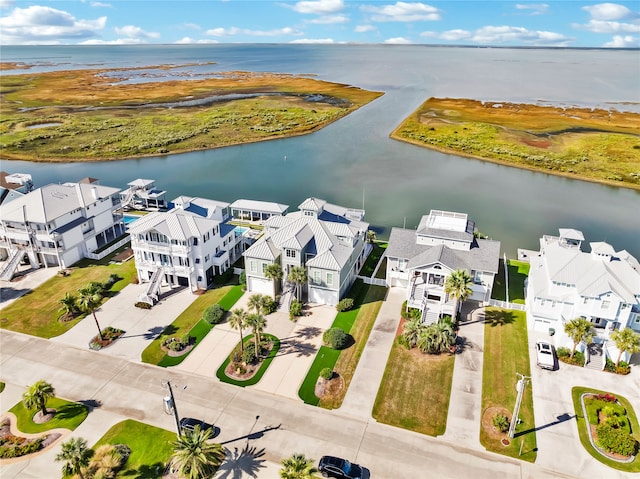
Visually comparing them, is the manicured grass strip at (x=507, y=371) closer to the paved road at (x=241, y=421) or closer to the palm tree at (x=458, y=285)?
the paved road at (x=241, y=421)

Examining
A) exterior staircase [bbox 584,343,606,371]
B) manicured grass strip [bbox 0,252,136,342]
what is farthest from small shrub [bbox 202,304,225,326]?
exterior staircase [bbox 584,343,606,371]

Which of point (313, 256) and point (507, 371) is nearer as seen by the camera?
point (507, 371)

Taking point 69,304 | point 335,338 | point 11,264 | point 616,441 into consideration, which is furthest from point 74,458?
point 11,264

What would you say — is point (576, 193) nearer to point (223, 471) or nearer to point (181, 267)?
point (181, 267)

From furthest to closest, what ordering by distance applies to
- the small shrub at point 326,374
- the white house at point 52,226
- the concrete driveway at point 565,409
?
the white house at point 52,226 → the small shrub at point 326,374 → the concrete driveway at point 565,409

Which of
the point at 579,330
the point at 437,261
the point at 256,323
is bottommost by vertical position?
the point at 579,330

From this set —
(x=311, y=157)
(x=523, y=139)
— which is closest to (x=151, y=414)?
(x=311, y=157)

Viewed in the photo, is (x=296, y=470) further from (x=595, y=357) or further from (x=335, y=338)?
(x=595, y=357)

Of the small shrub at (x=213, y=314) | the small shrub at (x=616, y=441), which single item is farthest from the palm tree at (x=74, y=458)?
the small shrub at (x=616, y=441)
